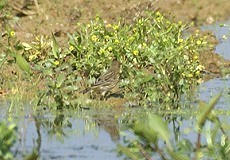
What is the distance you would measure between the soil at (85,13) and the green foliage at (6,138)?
740 centimetres

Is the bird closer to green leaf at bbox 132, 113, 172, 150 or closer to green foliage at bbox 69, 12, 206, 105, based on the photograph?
green foliage at bbox 69, 12, 206, 105

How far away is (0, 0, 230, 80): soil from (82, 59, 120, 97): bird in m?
2.06

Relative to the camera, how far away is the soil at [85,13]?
10.4 m

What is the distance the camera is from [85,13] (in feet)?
39.6

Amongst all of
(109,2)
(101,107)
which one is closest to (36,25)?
Result: (109,2)

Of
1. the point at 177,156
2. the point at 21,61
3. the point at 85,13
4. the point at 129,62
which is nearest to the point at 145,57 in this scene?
the point at 129,62

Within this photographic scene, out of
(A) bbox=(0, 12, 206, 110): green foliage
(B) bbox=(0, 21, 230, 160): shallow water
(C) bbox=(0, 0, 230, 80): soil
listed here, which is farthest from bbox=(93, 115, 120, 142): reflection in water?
(C) bbox=(0, 0, 230, 80): soil

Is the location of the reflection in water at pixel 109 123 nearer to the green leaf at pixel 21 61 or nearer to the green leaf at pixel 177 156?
the green leaf at pixel 21 61

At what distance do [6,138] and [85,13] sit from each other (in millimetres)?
9869

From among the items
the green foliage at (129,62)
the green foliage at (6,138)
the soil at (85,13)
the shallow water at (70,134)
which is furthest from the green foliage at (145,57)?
the green foliage at (6,138)

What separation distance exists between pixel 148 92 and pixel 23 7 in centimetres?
437

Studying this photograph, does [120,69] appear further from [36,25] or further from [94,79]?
[36,25]

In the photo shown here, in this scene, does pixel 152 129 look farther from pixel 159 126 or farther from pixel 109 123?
pixel 109 123

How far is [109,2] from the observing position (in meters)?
12.9
